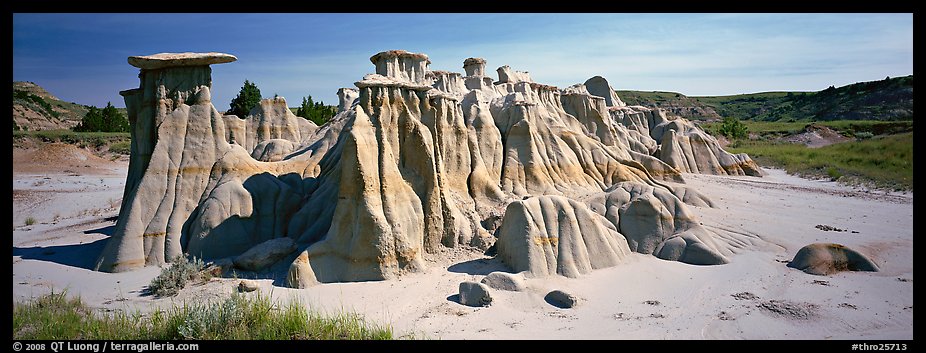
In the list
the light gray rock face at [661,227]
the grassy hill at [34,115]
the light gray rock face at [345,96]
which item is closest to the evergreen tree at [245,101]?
the light gray rock face at [345,96]

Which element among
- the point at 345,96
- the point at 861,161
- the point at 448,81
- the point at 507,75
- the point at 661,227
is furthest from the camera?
the point at 507,75


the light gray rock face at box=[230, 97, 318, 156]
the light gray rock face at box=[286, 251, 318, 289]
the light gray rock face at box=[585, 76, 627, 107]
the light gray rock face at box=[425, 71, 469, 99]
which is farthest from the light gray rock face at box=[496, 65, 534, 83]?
the light gray rock face at box=[286, 251, 318, 289]

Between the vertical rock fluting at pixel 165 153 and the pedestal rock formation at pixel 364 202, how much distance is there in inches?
1.3

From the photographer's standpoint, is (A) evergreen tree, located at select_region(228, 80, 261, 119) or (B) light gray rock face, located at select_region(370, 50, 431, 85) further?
(A) evergreen tree, located at select_region(228, 80, 261, 119)

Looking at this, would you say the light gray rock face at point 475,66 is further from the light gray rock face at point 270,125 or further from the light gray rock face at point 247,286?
the light gray rock face at point 247,286

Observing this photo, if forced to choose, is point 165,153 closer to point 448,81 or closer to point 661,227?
point 661,227

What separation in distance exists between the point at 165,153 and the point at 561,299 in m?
11.0

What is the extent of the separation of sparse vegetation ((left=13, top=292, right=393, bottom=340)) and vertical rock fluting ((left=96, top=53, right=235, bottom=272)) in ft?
14.1

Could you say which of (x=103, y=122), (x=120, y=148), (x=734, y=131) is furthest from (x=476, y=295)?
(x=734, y=131)

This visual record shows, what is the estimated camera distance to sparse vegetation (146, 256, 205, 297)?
9.88 metres

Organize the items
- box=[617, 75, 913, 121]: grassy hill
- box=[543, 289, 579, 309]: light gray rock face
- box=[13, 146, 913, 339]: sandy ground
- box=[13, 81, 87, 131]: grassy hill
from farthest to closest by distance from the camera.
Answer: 1. box=[13, 81, 87, 131]: grassy hill
2. box=[617, 75, 913, 121]: grassy hill
3. box=[543, 289, 579, 309]: light gray rock face
4. box=[13, 146, 913, 339]: sandy ground

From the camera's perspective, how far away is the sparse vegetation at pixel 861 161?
11.0 m

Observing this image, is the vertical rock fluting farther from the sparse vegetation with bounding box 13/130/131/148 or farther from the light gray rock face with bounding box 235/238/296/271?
the sparse vegetation with bounding box 13/130/131/148

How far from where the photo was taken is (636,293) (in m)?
10.1
